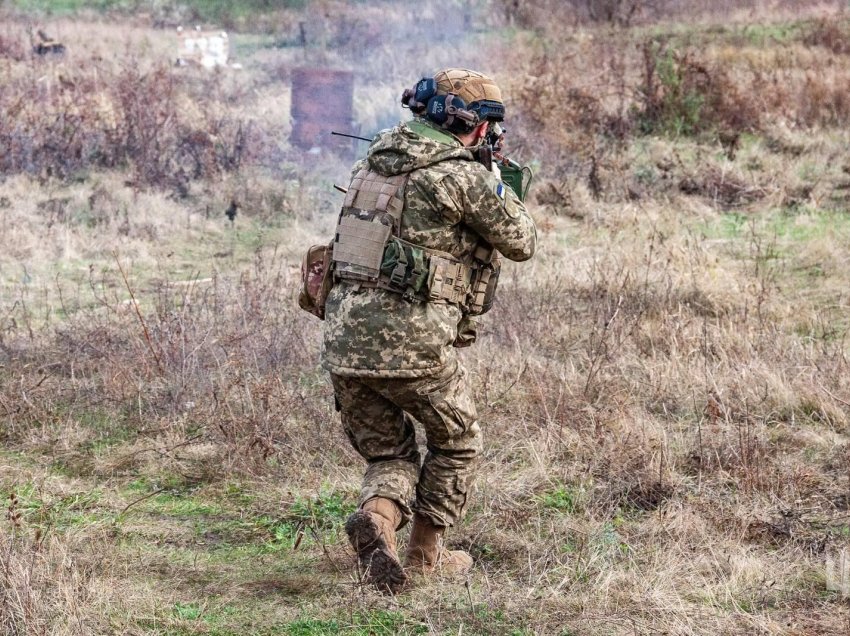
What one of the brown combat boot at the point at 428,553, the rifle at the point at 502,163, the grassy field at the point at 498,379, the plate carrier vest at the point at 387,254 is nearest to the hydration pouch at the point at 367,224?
the plate carrier vest at the point at 387,254

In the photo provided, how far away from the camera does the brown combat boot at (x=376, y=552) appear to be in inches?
134

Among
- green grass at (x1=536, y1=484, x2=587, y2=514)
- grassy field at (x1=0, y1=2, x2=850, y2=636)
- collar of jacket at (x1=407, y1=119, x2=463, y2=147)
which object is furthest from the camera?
green grass at (x1=536, y1=484, x2=587, y2=514)

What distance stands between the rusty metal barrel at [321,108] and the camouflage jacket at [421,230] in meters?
8.31

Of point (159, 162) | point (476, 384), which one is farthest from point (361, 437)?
point (159, 162)

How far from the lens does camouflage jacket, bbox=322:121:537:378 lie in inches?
135

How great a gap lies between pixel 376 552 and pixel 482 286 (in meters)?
0.97

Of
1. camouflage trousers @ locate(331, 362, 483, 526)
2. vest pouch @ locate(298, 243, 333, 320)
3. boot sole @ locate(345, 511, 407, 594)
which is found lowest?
boot sole @ locate(345, 511, 407, 594)

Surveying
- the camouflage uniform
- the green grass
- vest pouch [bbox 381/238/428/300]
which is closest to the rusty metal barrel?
the green grass

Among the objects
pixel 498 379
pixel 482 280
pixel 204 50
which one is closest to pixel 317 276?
pixel 482 280

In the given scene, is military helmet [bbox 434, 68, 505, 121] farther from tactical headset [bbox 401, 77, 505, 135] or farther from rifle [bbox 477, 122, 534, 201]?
rifle [bbox 477, 122, 534, 201]

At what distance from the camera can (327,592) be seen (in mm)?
3697

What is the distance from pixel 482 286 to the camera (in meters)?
3.68

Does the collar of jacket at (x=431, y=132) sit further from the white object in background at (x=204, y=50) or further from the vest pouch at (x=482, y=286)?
the white object in background at (x=204, y=50)

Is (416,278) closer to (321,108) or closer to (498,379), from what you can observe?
(498,379)
